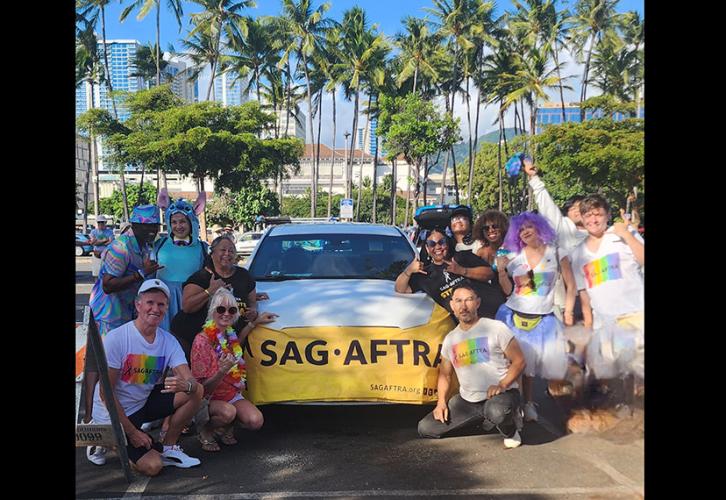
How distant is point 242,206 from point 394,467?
226cm

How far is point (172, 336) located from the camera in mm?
4195

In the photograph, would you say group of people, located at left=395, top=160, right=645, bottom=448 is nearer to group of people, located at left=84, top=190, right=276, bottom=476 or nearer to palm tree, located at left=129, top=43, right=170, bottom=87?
group of people, located at left=84, top=190, right=276, bottom=476

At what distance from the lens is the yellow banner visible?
4.33m

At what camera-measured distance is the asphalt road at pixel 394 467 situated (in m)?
3.61

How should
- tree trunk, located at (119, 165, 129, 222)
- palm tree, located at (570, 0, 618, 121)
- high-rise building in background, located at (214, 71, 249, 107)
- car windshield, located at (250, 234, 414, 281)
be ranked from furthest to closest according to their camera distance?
car windshield, located at (250, 234, 414, 281) < tree trunk, located at (119, 165, 129, 222) < high-rise building in background, located at (214, 71, 249, 107) < palm tree, located at (570, 0, 618, 121)

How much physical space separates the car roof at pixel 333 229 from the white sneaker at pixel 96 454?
2.26 m

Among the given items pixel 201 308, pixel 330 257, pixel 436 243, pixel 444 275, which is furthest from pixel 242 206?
pixel 444 275

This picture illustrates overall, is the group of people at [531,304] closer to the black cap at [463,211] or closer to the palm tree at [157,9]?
the black cap at [463,211]

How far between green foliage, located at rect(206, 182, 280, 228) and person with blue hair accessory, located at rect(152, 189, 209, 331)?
0.59 feet

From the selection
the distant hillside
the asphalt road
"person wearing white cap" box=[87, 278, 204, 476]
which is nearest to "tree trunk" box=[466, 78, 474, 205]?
the distant hillside

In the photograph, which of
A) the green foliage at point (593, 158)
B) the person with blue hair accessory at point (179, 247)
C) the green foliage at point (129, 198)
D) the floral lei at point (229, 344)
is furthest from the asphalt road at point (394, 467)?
the green foliage at point (129, 198)

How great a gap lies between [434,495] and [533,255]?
1534 millimetres
